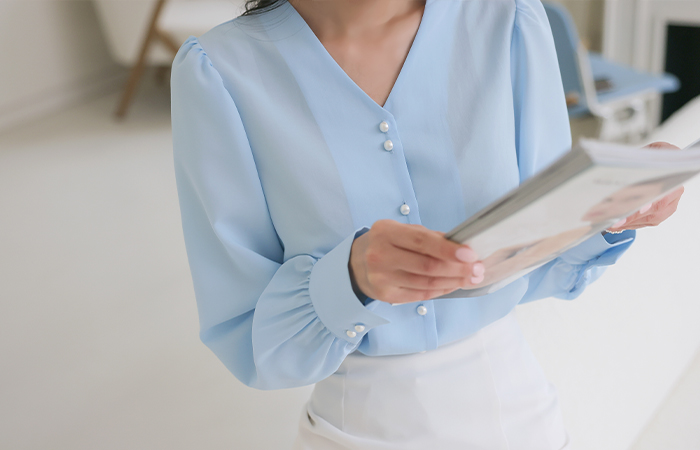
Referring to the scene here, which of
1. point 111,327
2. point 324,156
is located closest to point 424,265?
point 324,156

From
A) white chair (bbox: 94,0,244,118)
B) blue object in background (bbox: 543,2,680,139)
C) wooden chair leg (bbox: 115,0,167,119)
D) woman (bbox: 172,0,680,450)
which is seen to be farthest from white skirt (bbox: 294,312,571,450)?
wooden chair leg (bbox: 115,0,167,119)

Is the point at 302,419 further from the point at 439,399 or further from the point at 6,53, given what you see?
the point at 6,53

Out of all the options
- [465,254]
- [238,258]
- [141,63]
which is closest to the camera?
[465,254]

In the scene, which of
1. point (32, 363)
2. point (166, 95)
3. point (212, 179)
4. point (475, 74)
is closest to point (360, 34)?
point (475, 74)

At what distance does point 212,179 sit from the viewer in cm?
76

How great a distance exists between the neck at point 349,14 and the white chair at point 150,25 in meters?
2.69

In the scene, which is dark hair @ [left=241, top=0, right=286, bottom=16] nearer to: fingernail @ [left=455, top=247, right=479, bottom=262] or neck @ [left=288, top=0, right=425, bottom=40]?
neck @ [left=288, top=0, right=425, bottom=40]

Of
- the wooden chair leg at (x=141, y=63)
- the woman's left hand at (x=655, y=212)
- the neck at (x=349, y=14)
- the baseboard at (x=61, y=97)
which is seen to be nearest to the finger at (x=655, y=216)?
the woman's left hand at (x=655, y=212)

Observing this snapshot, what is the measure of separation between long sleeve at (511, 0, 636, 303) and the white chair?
278cm

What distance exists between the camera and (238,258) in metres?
0.77

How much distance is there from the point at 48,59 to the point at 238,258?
12.3 ft

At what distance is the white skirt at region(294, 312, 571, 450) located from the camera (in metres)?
0.78

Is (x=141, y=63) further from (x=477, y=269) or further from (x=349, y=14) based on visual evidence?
(x=477, y=269)

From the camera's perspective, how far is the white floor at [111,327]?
4.42ft
